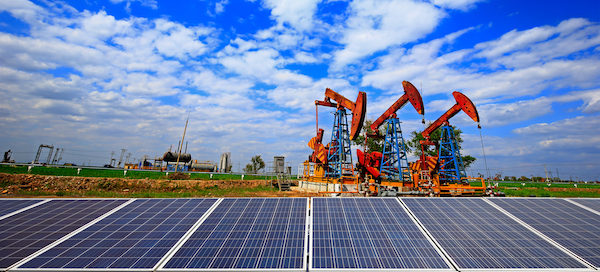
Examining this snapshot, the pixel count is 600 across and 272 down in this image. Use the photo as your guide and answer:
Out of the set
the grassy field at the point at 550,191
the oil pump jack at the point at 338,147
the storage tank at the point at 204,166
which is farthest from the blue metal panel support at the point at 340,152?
the storage tank at the point at 204,166

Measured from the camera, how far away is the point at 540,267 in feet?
14.9

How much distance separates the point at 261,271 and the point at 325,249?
1.35 metres

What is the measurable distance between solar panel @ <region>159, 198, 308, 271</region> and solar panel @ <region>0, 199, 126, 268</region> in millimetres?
3004

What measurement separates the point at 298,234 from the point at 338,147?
24.6 meters

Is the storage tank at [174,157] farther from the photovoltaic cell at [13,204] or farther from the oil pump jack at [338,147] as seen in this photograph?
the photovoltaic cell at [13,204]

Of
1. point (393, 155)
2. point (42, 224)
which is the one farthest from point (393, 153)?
point (42, 224)

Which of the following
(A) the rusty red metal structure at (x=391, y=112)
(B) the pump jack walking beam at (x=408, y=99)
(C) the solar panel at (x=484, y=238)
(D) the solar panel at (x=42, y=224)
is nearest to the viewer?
(C) the solar panel at (x=484, y=238)

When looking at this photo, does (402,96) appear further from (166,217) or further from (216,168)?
(216,168)

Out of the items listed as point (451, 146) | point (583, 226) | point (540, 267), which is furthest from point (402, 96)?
point (540, 267)

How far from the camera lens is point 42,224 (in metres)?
5.86

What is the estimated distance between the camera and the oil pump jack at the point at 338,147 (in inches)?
1080

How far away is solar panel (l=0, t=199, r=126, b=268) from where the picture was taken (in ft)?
16.0

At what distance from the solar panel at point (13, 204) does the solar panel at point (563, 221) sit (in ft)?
44.2

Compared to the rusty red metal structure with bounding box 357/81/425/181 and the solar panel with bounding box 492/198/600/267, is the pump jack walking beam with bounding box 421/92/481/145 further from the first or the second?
the solar panel with bounding box 492/198/600/267
